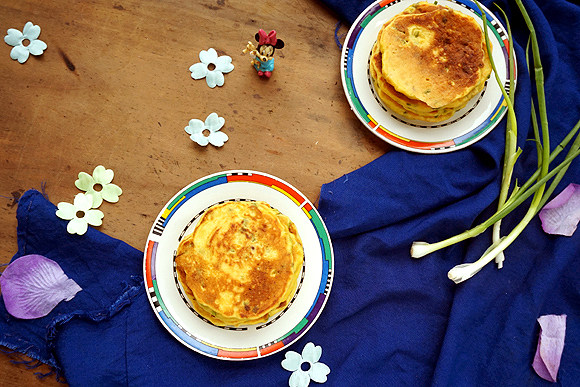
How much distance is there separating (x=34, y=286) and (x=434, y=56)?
5.66 feet

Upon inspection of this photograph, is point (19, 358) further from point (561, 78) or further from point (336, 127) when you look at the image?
point (561, 78)

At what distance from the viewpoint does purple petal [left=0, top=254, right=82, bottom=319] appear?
1.76 meters

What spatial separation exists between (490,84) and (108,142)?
1532mm

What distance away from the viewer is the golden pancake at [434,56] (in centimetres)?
179

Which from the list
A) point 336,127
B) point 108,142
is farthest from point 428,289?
point 108,142

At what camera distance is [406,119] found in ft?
6.26

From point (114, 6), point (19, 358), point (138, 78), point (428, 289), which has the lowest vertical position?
point (19, 358)

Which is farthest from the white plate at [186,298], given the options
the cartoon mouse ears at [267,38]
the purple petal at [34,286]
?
the cartoon mouse ears at [267,38]

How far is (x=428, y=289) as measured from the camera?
1.90m

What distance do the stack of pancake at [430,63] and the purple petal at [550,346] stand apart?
904mm

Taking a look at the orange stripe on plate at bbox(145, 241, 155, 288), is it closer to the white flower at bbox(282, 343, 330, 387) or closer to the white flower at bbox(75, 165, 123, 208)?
the white flower at bbox(75, 165, 123, 208)

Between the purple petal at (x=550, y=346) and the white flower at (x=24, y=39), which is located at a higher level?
the white flower at (x=24, y=39)

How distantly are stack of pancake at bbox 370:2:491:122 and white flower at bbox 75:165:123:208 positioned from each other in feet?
3.59

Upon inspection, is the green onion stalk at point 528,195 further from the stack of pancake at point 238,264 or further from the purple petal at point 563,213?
the stack of pancake at point 238,264
